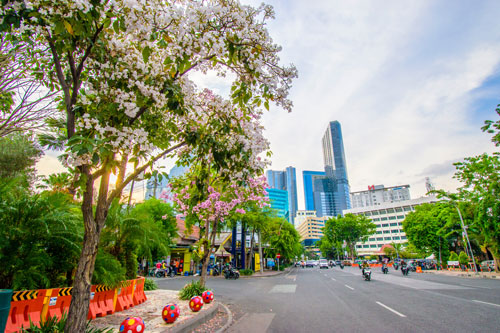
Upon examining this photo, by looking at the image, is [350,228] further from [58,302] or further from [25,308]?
[25,308]

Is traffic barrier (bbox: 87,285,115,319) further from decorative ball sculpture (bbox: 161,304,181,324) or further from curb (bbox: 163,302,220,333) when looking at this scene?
curb (bbox: 163,302,220,333)

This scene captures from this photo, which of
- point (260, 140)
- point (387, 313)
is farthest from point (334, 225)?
point (260, 140)

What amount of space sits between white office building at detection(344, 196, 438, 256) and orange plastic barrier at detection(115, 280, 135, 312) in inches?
4039

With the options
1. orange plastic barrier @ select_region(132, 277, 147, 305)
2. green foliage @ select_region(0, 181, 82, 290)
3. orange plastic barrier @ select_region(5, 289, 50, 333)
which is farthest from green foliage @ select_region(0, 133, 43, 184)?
orange plastic barrier @ select_region(5, 289, 50, 333)

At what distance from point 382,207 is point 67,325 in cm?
11527

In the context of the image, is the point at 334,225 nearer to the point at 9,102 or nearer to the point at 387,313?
the point at 387,313

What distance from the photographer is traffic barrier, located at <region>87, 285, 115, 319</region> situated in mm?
7194

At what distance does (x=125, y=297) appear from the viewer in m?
8.90

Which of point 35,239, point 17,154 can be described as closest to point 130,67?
point 35,239

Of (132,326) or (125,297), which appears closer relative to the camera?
(132,326)

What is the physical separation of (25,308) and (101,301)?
2.54 metres

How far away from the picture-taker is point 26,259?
18.7 feet

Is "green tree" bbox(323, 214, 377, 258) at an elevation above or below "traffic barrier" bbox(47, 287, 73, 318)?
above

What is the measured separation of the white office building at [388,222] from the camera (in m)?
94.6
